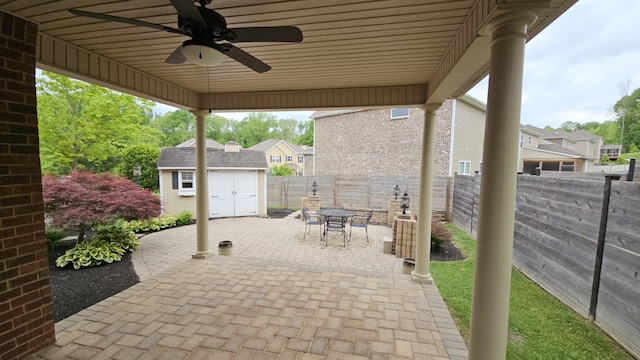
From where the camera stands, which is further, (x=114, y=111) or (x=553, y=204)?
(x=114, y=111)

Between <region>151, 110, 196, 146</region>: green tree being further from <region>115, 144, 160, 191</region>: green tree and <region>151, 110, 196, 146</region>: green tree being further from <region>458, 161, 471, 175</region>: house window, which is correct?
<region>458, 161, 471, 175</region>: house window

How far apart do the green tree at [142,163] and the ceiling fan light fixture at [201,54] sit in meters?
11.4

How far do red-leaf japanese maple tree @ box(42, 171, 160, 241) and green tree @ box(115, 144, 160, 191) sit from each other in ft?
19.1

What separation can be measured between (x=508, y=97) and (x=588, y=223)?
2.91 metres

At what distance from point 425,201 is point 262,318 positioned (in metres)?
2.68

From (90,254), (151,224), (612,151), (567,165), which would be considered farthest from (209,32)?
(612,151)

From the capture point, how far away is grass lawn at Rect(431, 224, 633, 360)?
8.84 ft

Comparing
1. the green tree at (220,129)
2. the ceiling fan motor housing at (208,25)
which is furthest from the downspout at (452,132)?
the green tree at (220,129)

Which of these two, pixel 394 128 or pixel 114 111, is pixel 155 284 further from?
pixel 394 128

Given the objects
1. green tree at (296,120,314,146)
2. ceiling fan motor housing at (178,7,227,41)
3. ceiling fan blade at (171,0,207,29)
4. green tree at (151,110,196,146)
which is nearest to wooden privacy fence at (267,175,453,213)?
ceiling fan motor housing at (178,7,227,41)

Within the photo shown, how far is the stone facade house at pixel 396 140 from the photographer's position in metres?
11.5

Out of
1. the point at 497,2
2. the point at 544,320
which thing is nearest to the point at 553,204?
the point at 544,320

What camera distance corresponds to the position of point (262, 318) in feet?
9.71

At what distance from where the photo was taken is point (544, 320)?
3.28m
